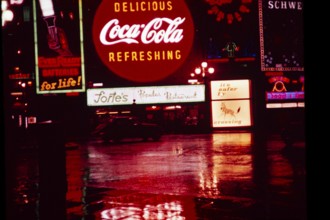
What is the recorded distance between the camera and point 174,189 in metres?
10.5

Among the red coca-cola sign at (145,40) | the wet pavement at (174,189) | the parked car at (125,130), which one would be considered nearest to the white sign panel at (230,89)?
the parked car at (125,130)

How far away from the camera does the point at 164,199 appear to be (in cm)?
922

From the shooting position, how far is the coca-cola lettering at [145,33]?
12.9 ft

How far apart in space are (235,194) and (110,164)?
787 cm

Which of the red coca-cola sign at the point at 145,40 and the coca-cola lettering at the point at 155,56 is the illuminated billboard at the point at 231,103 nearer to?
the red coca-cola sign at the point at 145,40

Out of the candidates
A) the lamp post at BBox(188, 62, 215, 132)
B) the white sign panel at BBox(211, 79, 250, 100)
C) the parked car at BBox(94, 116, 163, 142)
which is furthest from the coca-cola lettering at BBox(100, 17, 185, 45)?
the white sign panel at BBox(211, 79, 250, 100)

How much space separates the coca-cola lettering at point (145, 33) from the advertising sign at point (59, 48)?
13.8 metres

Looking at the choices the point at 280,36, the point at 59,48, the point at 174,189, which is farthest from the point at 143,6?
the point at 280,36

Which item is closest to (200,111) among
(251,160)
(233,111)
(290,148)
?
(233,111)

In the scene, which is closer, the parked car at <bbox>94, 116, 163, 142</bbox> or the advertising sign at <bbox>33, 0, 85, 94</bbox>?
the advertising sign at <bbox>33, 0, 85, 94</bbox>

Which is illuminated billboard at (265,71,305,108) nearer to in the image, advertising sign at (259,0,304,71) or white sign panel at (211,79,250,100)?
white sign panel at (211,79,250,100)

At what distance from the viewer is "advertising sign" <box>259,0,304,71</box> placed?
36.1 meters

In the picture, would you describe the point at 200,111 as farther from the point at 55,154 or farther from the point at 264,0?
the point at 55,154

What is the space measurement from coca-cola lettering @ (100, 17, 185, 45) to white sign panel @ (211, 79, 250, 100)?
35.3 m
